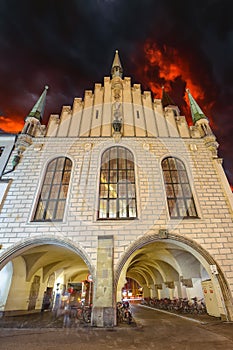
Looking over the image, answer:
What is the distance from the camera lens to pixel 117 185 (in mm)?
10742

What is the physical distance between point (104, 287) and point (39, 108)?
12515mm

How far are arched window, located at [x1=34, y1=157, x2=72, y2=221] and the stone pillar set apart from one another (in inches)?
111

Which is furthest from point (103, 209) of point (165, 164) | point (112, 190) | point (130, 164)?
point (165, 164)

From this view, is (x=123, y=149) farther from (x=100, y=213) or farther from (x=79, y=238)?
(x=79, y=238)

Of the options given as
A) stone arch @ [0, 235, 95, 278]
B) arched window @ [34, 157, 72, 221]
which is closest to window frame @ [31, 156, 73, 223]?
arched window @ [34, 157, 72, 221]

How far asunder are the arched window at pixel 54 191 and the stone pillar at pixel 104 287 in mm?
2810

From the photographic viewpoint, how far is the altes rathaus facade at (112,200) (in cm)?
843

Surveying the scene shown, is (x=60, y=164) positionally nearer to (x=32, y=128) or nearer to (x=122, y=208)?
(x=32, y=128)

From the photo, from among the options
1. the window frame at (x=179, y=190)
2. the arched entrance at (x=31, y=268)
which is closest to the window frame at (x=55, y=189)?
the arched entrance at (x=31, y=268)

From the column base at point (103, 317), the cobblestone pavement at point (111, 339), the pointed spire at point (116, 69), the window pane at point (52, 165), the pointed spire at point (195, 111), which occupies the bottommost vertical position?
the cobblestone pavement at point (111, 339)

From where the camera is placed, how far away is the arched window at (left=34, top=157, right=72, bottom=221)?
31.7 ft

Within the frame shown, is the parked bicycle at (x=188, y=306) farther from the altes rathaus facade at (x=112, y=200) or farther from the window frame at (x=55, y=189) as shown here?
the window frame at (x=55, y=189)

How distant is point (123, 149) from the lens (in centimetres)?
1214

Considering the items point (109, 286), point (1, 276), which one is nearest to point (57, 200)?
point (109, 286)
